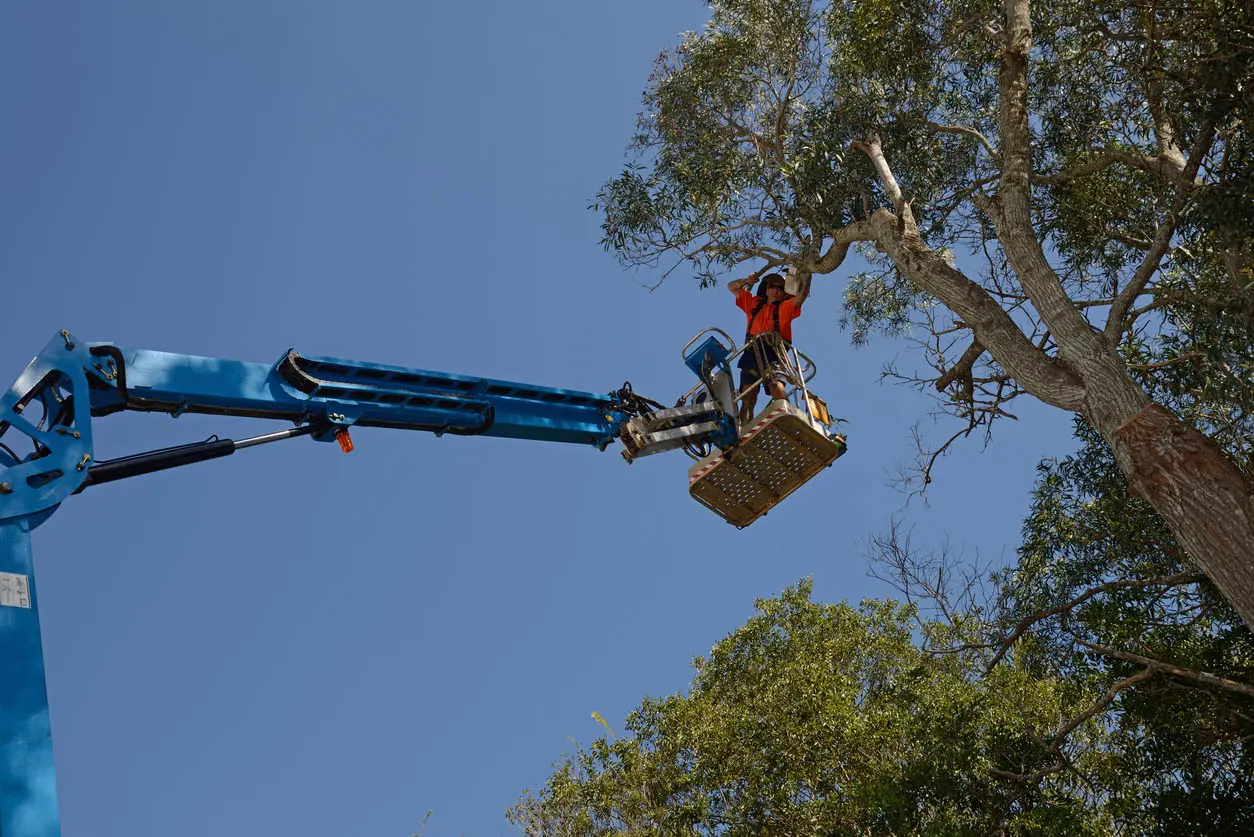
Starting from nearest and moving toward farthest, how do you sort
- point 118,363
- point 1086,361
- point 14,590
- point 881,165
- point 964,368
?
point 14,590, point 118,363, point 1086,361, point 964,368, point 881,165

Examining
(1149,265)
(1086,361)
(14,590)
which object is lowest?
(1086,361)

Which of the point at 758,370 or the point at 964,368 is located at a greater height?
the point at 964,368

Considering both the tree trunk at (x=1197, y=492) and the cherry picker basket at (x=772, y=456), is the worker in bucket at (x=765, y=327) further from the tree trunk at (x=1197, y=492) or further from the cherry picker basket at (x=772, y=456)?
the tree trunk at (x=1197, y=492)

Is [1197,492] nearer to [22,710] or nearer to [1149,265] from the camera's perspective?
[1149,265]

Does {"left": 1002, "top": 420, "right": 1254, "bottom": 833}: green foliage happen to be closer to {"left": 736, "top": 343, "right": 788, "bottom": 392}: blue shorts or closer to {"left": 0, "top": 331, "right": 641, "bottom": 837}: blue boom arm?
{"left": 736, "top": 343, "right": 788, "bottom": 392}: blue shorts

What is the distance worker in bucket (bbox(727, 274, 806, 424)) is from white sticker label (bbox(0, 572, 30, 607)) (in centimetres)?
538

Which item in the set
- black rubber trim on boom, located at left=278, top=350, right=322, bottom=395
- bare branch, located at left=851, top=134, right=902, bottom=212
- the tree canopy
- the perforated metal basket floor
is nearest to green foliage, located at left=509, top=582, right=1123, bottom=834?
the tree canopy

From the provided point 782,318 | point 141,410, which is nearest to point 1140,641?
point 782,318

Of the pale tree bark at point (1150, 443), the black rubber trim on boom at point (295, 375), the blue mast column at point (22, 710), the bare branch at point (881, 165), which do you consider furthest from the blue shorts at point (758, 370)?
the blue mast column at point (22, 710)

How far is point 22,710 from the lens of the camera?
253 inches

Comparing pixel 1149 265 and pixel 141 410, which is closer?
pixel 141 410

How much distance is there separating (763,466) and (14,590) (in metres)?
5.24

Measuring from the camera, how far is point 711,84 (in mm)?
15172

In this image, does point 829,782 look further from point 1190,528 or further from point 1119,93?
point 1119,93
